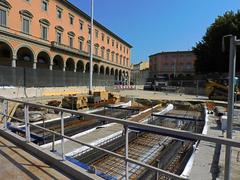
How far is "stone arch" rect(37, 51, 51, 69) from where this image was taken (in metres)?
39.3

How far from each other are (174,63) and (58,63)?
5681cm

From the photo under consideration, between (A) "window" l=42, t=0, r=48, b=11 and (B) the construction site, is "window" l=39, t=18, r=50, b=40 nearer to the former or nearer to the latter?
(A) "window" l=42, t=0, r=48, b=11

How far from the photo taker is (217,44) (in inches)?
1683

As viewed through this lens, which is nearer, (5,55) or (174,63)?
(5,55)

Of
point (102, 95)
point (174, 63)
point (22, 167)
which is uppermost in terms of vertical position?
point (174, 63)

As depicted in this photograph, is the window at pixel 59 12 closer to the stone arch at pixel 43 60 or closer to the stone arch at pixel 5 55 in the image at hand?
the stone arch at pixel 43 60

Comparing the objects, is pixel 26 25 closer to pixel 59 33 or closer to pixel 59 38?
pixel 59 33

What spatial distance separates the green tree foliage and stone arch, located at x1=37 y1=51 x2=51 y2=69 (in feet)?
91.8

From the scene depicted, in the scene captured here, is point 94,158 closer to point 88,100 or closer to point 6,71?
point 88,100

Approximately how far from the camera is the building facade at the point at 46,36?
31.9 metres

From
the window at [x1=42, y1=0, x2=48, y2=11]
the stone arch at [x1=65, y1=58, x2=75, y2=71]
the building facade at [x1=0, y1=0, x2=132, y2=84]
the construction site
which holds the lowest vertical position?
the construction site

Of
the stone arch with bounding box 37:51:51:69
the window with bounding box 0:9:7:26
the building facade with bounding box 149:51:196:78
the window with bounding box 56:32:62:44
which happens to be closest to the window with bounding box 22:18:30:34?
the window with bounding box 0:9:7:26

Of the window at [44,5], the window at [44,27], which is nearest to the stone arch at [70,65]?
the window at [44,27]

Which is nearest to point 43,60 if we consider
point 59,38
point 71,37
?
point 59,38
